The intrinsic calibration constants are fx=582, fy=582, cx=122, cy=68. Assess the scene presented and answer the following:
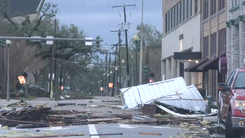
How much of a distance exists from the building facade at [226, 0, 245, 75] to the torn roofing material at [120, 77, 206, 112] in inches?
153

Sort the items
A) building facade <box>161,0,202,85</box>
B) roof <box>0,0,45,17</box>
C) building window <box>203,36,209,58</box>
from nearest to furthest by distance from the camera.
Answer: building window <box>203,36,209,58</box>, building facade <box>161,0,202,85</box>, roof <box>0,0,45,17</box>

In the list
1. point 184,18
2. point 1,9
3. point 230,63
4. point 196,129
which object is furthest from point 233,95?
point 1,9

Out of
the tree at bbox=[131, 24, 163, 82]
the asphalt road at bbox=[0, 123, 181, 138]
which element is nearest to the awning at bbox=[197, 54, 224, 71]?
the asphalt road at bbox=[0, 123, 181, 138]

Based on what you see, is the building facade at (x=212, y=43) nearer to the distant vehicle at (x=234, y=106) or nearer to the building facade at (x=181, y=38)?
the building facade at (x=181, y=38)

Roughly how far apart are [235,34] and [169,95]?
800 cm

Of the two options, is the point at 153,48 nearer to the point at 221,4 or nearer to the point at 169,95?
the point at 221,4

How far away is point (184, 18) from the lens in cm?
5834

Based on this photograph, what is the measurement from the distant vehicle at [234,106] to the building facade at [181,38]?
31.3 m

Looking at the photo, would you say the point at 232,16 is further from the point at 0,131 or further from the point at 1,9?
the point at 1,9

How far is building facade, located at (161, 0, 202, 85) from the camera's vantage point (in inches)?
2005

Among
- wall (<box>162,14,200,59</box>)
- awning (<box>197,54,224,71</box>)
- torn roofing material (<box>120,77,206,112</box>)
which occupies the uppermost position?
wall (<box>162,14,200,59</box>)

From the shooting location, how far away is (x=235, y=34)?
122 ft

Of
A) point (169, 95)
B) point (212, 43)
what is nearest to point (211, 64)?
point (212, 43)

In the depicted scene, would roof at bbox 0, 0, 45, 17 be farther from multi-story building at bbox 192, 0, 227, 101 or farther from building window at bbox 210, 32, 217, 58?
building window at bbox 210, 32, 217, 58
